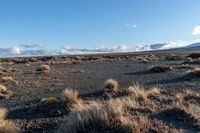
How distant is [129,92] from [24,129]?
656 centimetres

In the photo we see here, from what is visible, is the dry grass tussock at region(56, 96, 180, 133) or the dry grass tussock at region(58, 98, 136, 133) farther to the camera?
the dry grass tussock at region(58, 98, 136, 133)

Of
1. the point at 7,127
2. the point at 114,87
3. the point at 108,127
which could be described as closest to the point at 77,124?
the point at 108,127

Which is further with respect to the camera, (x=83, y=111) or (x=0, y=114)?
(x=0, y=114)

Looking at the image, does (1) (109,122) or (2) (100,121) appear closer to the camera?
(1) (109,122)

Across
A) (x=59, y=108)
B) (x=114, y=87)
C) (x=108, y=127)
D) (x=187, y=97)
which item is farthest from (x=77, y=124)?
(x=114, y=87)

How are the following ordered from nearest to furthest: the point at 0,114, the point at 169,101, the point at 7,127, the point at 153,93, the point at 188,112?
the point at 7,127 → the point at 188,112 → the point at 0,114 → the point at 169,101 → the point at 153,93

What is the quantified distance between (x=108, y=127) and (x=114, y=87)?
10517mm

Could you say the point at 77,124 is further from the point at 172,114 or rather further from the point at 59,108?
the point at 59,108

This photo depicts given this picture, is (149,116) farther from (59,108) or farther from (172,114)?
(59,108)

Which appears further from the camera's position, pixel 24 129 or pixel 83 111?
pixel 24 129

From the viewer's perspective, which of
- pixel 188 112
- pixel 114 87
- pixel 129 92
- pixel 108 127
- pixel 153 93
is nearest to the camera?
pixel 108 127

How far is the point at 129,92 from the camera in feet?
53.5

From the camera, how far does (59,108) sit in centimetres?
1412

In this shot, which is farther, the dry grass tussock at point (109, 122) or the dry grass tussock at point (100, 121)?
the dry grass tussock at point (100, 121)
